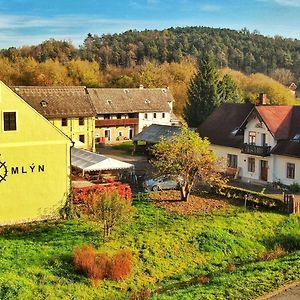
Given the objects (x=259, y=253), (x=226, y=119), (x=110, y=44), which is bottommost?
(x=259, y=253)

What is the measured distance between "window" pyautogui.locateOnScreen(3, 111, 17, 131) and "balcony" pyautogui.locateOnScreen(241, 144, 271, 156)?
62.1ft

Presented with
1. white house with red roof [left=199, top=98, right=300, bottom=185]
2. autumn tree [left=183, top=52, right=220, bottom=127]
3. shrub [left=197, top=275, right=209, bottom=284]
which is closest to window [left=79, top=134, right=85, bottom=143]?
white house with red roof [left=199, top=98, right=300, bottom=185]

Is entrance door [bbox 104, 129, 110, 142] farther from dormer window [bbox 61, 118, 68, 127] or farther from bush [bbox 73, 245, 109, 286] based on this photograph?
bush [bbox 73, 245, 109, 286]

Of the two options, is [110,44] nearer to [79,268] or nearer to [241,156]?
[241,156]

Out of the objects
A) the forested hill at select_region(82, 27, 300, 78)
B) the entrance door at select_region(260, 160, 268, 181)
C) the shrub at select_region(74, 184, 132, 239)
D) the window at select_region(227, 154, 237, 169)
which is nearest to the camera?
the shrub at select_region(74, 184, 132, 239)

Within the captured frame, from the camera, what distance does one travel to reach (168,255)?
21.6 meters

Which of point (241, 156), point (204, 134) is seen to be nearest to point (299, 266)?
point (241, 156)

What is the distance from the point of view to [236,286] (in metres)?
18.2

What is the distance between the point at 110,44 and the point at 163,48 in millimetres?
16209

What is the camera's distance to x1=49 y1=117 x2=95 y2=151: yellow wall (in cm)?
4928

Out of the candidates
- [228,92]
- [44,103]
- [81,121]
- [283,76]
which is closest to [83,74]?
[228,92]

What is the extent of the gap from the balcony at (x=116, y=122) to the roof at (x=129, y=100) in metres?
1.15

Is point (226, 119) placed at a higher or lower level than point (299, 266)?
higher

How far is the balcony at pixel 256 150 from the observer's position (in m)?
35.6
